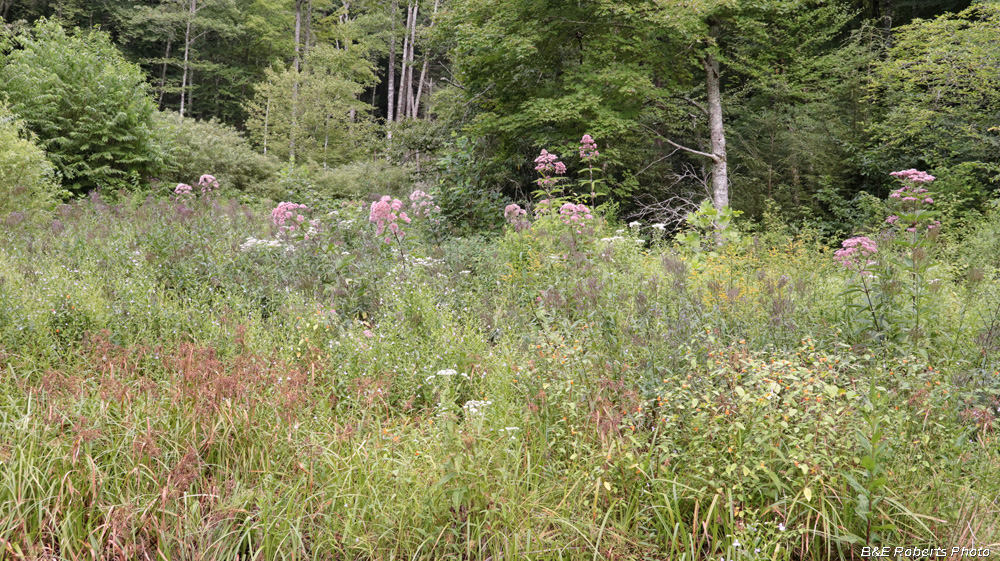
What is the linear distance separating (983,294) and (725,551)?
141 inches

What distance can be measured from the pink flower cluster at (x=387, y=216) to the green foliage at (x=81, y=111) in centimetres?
957

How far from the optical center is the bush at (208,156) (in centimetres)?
1543

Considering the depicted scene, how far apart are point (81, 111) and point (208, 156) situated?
11.1ft

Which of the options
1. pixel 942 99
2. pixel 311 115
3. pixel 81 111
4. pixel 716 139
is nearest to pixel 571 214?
pixel 716 139

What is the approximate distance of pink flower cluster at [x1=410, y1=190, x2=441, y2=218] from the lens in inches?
303

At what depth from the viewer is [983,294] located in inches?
171

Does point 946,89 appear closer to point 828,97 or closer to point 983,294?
point 828,97

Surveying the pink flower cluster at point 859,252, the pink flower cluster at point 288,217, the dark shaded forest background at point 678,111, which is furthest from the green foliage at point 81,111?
the pink flower cluster at point 859,252

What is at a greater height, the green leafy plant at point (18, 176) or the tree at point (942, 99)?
the tree at point (942, 99)

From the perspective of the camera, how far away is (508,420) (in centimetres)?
298

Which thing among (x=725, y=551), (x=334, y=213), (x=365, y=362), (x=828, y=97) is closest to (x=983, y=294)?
(x=725, y=551)

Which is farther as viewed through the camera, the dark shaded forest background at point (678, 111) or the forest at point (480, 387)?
the dark shaded forest background at point (678, 111)

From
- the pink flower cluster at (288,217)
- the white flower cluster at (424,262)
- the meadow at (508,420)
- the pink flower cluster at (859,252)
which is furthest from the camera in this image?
the pink flower cluster at (288,217)

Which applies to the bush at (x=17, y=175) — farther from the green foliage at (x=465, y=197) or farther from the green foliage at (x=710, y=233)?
the green foliage at (x=710, y=233)
